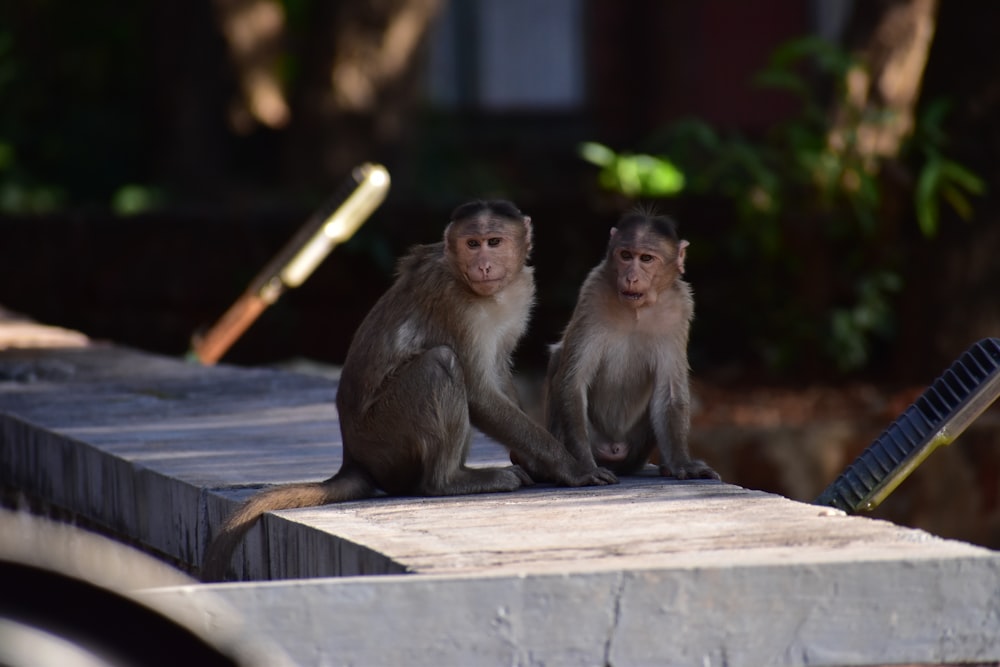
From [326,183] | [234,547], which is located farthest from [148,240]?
[234,547]

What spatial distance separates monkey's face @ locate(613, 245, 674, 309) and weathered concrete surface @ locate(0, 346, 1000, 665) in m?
0.53

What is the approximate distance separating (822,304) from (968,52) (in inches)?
73.6

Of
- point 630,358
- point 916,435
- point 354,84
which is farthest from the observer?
point 354,84

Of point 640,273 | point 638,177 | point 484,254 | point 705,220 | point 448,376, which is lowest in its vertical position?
point 705,220

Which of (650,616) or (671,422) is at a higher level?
(650,616)

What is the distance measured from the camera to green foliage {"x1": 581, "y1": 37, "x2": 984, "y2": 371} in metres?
10.1

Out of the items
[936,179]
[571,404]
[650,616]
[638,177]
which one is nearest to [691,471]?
[571,404]

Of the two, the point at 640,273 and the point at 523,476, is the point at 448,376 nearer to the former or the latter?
the point at 523,476

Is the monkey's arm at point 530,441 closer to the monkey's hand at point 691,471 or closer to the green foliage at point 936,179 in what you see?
the monkey's hand at point 691,471

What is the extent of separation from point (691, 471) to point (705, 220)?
6278 millimetres

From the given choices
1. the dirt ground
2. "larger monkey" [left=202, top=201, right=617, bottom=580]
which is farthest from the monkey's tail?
the dirt ground

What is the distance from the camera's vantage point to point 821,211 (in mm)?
10586

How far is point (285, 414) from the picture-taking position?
5852mm

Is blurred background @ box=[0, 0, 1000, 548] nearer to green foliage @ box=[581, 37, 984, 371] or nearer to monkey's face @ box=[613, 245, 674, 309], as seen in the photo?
green foliage @ box=[581, 37, 984, 371]
